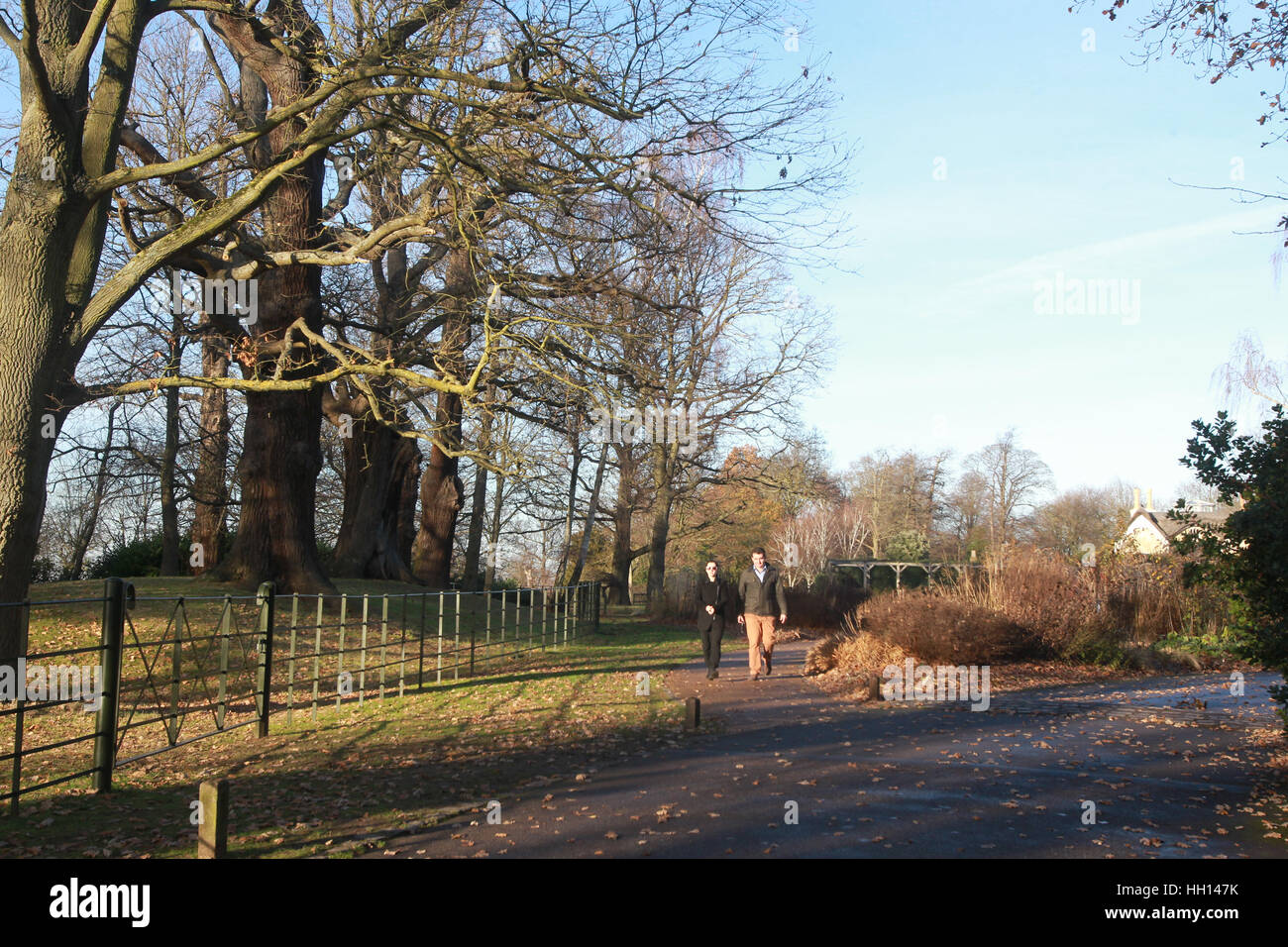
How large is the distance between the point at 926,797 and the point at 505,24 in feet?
32.2

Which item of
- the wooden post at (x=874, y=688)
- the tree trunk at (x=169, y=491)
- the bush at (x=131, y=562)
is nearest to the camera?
the wooden post at (x=874, y=688)

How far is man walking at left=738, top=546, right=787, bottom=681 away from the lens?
16.4 meters

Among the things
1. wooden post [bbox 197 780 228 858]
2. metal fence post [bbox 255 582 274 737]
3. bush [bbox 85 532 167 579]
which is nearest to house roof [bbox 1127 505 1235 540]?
wooden post [bbox 197 780 228 858]

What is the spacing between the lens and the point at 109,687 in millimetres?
8664

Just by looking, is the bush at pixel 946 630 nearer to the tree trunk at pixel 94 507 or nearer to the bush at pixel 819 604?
the bush at pixel 819 604

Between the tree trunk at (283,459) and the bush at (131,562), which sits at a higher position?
the tree trunk at (283,459)

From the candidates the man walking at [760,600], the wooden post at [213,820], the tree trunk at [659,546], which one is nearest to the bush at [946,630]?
the man walking at [760,600]

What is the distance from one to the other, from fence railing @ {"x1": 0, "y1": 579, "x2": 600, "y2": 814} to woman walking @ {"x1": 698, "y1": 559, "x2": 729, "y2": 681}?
3665mm

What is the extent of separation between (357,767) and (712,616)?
323 inches

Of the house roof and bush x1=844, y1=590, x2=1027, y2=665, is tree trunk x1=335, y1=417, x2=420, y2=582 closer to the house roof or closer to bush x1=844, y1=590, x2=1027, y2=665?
bush x1=844, y1=590, x2=1027, y2=665

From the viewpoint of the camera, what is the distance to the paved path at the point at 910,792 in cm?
681

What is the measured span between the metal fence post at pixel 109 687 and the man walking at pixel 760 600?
9619mm

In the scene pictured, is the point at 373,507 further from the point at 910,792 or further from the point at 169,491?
the point at 910,792
